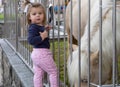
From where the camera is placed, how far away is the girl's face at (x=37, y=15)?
3.77 metres

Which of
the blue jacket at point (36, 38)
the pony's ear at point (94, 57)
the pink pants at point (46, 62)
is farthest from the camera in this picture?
the pink pants at point (46, 62)

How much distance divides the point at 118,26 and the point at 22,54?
10.1 ft

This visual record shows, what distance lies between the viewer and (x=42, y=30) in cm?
375

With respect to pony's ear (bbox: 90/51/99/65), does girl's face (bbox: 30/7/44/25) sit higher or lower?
higher

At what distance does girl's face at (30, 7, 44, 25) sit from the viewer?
12.4 feet

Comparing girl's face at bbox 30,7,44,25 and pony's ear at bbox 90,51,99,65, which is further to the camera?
girl's face at bbox 30,7,44,25

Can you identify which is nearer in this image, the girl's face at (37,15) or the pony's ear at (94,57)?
the pony's ear at (94,57)

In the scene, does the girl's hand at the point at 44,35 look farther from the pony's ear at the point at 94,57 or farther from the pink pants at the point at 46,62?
the pony's ear at the point at 94,57

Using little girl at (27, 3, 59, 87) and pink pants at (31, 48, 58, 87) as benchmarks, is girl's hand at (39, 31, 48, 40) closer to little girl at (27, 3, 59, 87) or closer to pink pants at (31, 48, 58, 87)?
little girl at (27, 3, 59, 87)

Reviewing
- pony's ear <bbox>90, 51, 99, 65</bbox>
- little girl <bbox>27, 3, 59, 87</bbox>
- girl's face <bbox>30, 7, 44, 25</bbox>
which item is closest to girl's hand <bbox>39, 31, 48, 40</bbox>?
little girl <bbox>27, 3, 59, 87</bbox>

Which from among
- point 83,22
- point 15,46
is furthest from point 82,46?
point 15,46

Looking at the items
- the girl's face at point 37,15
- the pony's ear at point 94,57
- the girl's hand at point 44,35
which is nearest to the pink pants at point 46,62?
the girl's hand at point 44,35

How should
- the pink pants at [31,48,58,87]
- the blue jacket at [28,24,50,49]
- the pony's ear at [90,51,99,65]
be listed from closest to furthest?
the pony's ear at [90,51,99,65] < the blue jacket at [28,24,50,49] < the pink pants at [31,48,58,87]

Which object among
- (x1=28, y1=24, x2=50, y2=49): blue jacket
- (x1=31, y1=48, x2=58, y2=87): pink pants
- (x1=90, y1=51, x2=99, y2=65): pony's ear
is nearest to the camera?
(x1=90, y1=51, x2=99, y2=65): pony's ear
